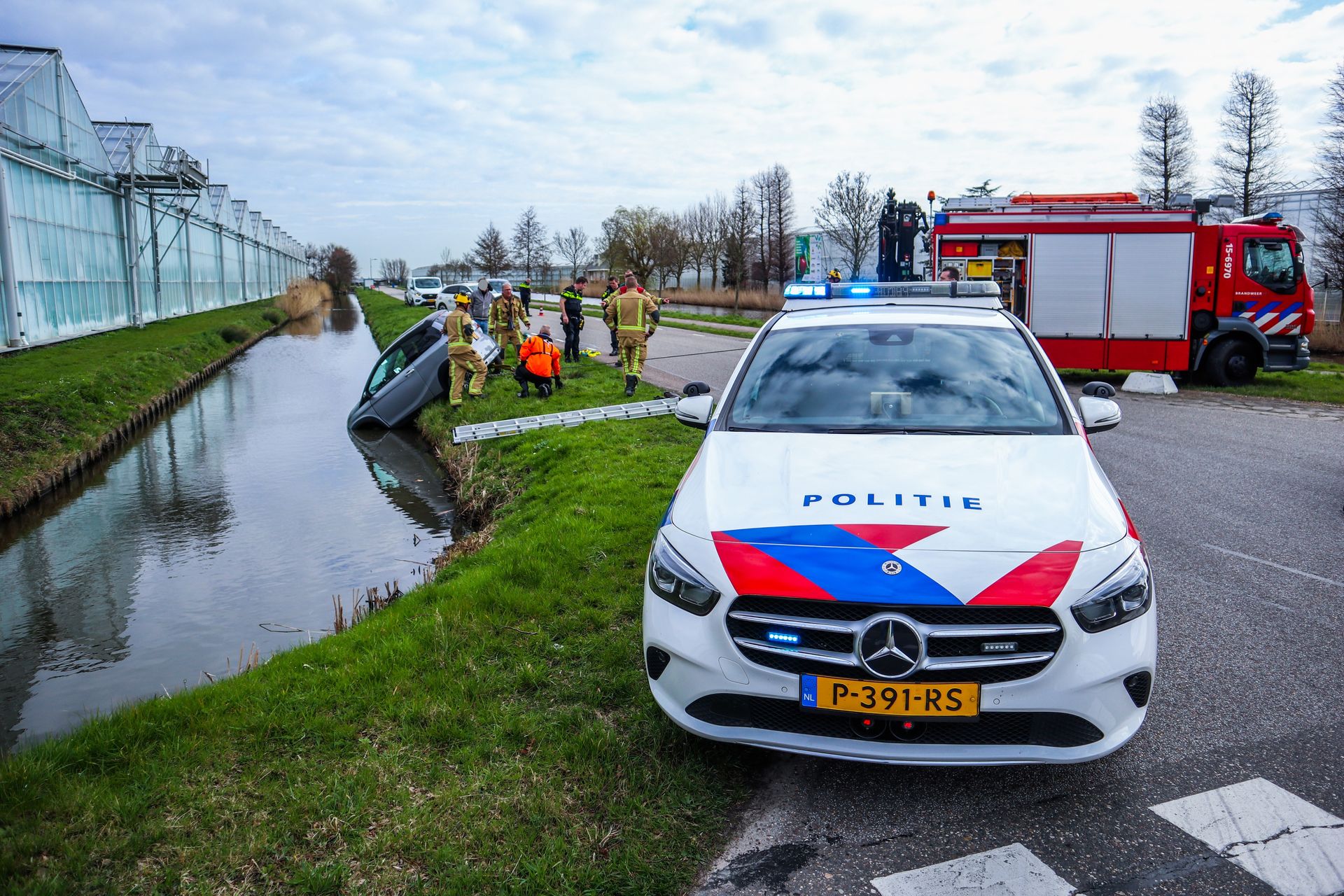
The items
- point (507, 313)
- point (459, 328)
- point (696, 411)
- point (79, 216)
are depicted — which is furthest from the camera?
point (79, 216)

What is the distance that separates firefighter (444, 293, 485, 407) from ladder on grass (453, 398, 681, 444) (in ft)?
6.75

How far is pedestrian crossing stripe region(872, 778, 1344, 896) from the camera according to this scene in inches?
113

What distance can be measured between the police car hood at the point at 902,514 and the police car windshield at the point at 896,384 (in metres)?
0.21

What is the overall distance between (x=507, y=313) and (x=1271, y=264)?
13525mm

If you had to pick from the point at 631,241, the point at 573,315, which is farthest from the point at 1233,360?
the point at 631,241

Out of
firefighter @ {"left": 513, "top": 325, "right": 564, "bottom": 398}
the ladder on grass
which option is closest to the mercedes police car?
the ladder on grass

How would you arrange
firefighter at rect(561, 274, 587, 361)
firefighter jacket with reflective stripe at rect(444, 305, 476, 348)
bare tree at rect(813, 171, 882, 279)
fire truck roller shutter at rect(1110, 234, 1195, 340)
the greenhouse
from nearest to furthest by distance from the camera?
firefighter jacket with reflective stripe at rect(444, 305, 476, 348) < fire truck roller shutter at rect(1110, 234, 1195, 340) < firefighter at rect(561, 274, 587, 361) < the greenhouse < bare tree at rect(813, 171, 882, 279)

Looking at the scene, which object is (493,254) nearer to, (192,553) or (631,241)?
(631,241)

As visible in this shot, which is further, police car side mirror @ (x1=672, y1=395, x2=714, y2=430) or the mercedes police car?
police car side mirror @ (x1=672, y1=395, x2=714, y2=430)

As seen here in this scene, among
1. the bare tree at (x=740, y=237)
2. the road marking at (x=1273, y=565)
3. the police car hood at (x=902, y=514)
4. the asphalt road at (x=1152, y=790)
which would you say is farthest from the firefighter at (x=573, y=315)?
the bare tree at (x=740, y=237)

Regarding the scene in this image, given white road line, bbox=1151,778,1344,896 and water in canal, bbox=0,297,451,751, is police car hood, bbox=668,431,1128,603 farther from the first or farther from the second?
water in canal, bbox=0,297,451,751

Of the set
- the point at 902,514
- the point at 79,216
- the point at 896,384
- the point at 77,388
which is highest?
the point at 79,216

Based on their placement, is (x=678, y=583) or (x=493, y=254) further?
(x=493, y=254)

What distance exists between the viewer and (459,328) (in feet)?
47.1
